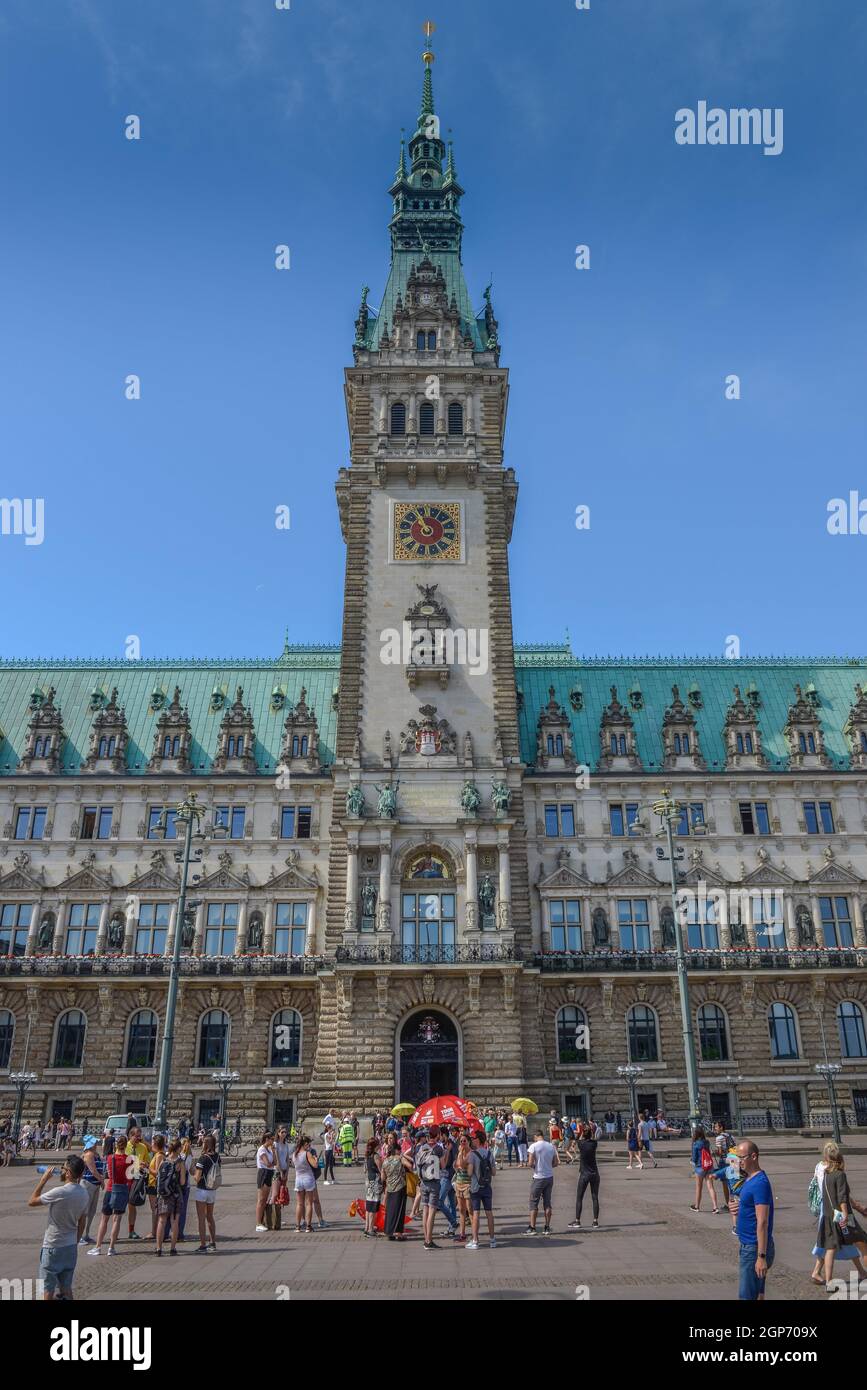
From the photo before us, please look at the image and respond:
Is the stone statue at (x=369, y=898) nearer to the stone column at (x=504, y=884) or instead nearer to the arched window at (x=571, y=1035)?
the stone column at (x=504, y=884)

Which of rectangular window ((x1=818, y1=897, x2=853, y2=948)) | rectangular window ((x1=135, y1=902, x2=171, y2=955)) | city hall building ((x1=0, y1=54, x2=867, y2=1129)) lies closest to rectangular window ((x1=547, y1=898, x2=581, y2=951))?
city hall building ((x1=0, y1=54, x2=867, y2=1129))

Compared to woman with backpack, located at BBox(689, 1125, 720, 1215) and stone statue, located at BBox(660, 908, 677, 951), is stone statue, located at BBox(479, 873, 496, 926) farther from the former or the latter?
woman with backpack, located at BBox(689, 1125, 720, 1215)

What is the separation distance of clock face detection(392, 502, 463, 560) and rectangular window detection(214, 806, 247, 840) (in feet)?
55.8

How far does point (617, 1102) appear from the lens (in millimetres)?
48906

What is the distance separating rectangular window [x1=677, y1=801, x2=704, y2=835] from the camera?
55.3m

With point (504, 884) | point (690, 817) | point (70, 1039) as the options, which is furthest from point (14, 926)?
point (690, 817)

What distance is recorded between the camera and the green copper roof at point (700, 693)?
58.7m

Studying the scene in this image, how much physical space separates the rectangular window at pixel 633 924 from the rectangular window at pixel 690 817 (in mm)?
4649

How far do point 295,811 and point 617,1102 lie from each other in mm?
22767

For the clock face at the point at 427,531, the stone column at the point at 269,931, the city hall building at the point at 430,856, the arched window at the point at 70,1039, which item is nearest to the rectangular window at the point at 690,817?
the city hall building at the point at 430,856

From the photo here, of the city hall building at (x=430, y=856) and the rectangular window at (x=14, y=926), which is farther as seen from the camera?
the rectangular window at (x=14, y=926)

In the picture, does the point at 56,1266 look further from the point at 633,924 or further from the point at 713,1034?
the point at 713,1034

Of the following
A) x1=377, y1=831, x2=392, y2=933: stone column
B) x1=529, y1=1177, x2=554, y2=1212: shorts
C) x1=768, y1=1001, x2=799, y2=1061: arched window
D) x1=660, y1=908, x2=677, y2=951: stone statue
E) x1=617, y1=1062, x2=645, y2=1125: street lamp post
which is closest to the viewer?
x1=529, y1=1177, x2=554, y2=1212: shorts
